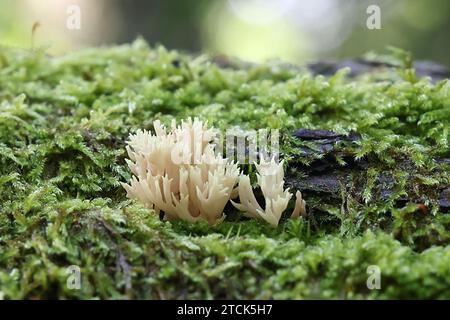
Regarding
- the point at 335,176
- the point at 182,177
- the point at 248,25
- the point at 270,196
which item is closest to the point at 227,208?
the point at 270,196

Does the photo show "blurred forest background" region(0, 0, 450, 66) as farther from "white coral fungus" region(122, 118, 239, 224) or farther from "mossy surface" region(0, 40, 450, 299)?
"white coral fungus" region(122, 118, 239, 224)

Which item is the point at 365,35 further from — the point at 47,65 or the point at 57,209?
the point at 57,209

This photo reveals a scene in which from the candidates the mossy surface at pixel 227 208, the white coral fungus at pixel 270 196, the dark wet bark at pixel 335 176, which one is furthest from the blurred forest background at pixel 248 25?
the white coral fungus at pixel 270 196

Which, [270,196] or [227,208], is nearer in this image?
[270,196]

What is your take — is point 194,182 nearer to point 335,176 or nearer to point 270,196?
point 270,196

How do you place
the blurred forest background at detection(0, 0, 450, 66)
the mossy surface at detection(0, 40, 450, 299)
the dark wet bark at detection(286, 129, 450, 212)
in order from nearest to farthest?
1. the mossy surface at detection(0, 40, 450, 299)
2. the dark wet bark at detection(286, 129, 450, 212)
3. the blurred forest background at detection(0, 0, 450, 66)

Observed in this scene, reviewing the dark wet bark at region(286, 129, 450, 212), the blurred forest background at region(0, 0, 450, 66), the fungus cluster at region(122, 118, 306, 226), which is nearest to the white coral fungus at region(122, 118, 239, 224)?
the fungus cluster at region(122, 118, 306, 226)
